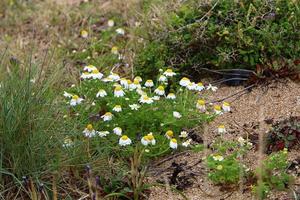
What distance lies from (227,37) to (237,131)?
0.83 metres

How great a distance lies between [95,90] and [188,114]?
690 mm

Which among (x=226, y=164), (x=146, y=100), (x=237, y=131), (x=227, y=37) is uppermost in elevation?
(x=227, y=37)

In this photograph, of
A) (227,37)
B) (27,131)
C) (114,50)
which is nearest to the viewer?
(27,131)

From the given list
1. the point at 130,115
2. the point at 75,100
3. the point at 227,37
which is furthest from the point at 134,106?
the point at 227,37

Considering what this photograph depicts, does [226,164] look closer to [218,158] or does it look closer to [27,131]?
[218,158]

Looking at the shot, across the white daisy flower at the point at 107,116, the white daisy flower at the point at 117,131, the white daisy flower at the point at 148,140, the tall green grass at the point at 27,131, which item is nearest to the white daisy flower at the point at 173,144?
the white daisy flower at the point at 148,140

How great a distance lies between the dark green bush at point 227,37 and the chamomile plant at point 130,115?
0.48 metres

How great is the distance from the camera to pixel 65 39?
253 inches

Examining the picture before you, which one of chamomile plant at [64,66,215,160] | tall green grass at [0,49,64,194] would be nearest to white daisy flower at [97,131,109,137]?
chamomile plant at [64,66,215,160]

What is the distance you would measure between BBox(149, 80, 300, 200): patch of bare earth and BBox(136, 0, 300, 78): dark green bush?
24cm

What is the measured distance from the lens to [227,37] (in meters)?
4.99

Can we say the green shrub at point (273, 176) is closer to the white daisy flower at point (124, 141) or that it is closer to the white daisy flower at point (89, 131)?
the white daisy flower at point (124, 141)

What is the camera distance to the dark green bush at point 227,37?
16.2ft

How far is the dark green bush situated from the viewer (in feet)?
16.2
